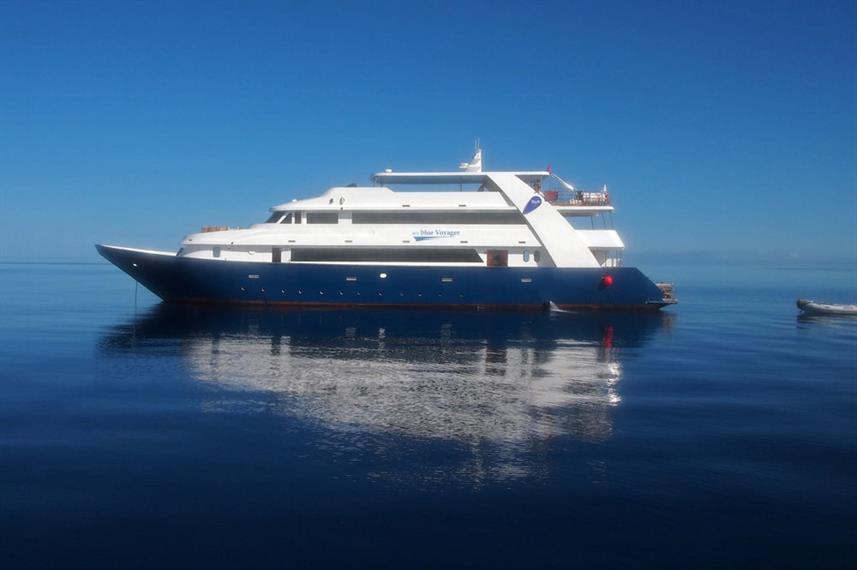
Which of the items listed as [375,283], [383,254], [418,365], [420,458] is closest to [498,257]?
[383,254]

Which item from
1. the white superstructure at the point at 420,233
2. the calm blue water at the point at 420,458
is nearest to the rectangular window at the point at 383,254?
the white superstructure at the point at 420,233

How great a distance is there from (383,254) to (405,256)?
1.06 m

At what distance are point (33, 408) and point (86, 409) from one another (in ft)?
3.22

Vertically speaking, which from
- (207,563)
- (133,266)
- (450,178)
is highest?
(450,178)

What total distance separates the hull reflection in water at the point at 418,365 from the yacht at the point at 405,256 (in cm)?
128

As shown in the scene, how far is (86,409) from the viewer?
12.7 m

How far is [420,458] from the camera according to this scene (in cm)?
999

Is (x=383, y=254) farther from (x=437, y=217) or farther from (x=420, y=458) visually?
(x=420, y=458)

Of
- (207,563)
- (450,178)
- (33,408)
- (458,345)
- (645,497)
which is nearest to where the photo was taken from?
(207,563)

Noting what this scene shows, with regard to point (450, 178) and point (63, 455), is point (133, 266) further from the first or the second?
point (63, 455)

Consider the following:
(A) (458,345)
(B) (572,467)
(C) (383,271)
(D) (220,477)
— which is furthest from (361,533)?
(C) (383,271)

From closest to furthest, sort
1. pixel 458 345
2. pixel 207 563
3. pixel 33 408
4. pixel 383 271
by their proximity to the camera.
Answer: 1. pixel 207 563
2. pixel 33 408
3. pixel 458 345
4. pixel 383 271

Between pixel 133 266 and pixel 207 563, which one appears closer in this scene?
pixel 207 563

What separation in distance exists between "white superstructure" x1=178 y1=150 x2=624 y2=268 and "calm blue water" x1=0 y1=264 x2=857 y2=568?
12146mm
